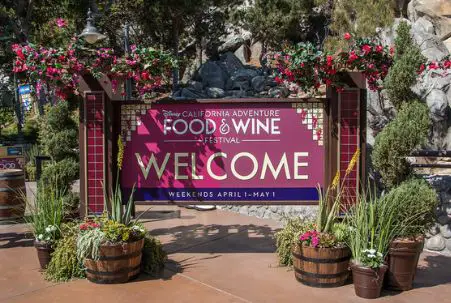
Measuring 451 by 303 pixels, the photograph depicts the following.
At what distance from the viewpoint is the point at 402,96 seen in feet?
17.6

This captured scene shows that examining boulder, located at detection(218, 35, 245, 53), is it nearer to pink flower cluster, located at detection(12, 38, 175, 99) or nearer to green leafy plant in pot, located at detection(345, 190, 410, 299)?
pink flower cluster, located at detection(12, 38, 175, 99)

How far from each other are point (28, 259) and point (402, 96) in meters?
4.96

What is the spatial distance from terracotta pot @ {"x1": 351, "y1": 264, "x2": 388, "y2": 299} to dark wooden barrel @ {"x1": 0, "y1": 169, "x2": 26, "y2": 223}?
15.7ft

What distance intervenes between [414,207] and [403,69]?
5.12ft

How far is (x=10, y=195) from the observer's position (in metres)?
6.80

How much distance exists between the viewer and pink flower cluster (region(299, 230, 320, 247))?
4.62 meters

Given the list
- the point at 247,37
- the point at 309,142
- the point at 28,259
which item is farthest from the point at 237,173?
the point at 247,37

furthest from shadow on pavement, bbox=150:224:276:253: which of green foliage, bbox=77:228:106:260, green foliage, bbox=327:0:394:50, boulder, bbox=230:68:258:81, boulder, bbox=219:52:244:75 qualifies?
boulder, bbox=219:52:244:75

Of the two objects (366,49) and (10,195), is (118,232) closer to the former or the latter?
(10,195)

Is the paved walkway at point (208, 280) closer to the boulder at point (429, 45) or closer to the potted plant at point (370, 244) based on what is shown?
the potted plant at point (370, 244)

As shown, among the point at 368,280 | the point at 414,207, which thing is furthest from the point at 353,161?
the point at 368,280

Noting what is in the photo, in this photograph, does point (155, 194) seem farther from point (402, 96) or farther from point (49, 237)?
point (402, 96)

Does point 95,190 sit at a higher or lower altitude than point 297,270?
higher

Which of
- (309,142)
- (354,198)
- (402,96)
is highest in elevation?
(402,96)
